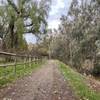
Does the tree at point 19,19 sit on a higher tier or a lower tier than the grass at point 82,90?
higher

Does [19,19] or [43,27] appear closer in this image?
[19,19]

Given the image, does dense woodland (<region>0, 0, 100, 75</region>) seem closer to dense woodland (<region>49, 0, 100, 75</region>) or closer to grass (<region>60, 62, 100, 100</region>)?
dense woodland (<region>49, 0, 100, 75</region>)

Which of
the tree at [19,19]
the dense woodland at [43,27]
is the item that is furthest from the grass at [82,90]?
the tree at [19,19]

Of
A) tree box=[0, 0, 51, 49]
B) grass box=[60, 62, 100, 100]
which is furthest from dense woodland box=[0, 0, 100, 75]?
grass box=[60, 62, 100, 100]

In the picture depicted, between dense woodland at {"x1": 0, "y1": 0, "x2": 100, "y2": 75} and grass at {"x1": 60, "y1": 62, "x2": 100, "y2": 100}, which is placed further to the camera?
dense woodland at {"x1": 0, "y1": 0, "x2": 100, "y2": 75}

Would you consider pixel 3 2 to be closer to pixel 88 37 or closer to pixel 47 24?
pixel 47 24

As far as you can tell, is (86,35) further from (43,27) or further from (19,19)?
(19,19)

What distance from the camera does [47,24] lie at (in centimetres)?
5638

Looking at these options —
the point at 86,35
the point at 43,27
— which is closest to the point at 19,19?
the point at 43,27

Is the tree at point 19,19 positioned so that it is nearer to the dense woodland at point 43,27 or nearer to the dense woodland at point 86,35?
the dense woodland at point 43,27

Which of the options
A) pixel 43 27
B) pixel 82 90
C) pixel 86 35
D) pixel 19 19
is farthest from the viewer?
pixel 86 35

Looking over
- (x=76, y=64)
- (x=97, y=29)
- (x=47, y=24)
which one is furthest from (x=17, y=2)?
(x=76, y=64)

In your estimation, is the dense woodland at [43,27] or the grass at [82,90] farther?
the dense woodland at [43,27]

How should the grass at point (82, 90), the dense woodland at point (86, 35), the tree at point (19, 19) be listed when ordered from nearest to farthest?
1. the grass at point (82, 90)
2. the tree at point (19, 19)
3. the dense woodland at point (86, 35)
